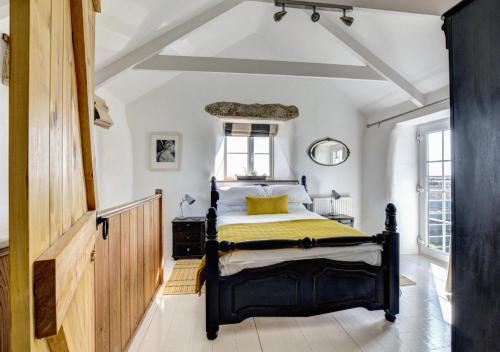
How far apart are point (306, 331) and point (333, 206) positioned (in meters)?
2.55

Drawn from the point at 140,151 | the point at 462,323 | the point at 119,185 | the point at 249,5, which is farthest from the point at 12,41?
the point at 140,151

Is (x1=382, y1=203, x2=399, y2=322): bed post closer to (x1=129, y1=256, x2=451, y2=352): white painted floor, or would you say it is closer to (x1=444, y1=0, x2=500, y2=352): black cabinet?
(x1=129, y1=256, x2=451, y2=352): white painted floor

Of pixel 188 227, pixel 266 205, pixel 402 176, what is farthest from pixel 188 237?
pixel 402 176

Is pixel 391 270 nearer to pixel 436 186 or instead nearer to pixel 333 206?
pixel 333 206

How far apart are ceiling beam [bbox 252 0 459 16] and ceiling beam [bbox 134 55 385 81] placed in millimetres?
1474

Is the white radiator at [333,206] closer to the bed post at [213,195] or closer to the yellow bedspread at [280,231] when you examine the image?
the yellow bedspread at [280,231]

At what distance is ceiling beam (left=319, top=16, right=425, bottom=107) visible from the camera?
287 centimetres

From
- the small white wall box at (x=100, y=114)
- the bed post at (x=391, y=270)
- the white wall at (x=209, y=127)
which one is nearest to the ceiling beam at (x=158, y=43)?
the small white wall box at (x=100, y=114)

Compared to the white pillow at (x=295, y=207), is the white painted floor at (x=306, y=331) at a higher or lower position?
lower

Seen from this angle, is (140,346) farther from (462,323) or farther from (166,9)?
(166,9)

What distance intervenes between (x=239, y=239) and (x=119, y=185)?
2.28 metres

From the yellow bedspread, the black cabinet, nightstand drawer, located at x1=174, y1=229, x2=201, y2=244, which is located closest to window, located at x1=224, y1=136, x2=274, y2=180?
nightstand drawer, located at x1=174, y1=229, x2=201, y2=244

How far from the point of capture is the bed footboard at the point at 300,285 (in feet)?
6.18

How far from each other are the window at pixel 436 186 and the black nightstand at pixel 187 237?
3.39m
